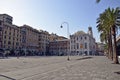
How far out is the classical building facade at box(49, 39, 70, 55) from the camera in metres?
142

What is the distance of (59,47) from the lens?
14625 centimetres

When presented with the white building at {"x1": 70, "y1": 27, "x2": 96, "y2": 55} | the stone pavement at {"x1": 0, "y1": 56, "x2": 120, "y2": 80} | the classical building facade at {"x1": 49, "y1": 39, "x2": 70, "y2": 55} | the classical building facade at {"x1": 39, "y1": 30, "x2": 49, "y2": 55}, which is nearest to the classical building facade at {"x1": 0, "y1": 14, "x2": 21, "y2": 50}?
the classical building facade at {"x1": 39, "y1": 30, "x2": 49, "y2": 55}

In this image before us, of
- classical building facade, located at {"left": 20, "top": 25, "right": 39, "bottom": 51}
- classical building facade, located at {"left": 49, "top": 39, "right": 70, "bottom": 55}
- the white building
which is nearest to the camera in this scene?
classical building facade, located at {"left": 20, "top": 25, "right": 39, "bottom": 51}

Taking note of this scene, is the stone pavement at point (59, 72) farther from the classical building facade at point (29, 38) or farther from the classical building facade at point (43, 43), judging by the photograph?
the classical building facade at point (43, 43)

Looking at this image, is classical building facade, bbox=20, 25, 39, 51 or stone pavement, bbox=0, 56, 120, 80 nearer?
stone pavement, bbox=0, 56, 120, 80

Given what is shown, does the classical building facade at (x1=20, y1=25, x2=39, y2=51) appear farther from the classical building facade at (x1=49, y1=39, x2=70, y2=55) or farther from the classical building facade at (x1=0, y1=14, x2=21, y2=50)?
the classical building facade at (x1=49, y1=39, x2=70, y2=55)

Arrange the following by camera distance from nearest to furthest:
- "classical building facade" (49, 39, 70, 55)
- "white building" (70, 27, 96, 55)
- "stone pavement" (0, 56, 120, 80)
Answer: "stone pavement" (0, 56, 120, 80) < "white building" (70, 27, 96, 55) < "classical building facade" (49, 39, 70, 55)

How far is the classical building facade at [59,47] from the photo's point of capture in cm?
14250

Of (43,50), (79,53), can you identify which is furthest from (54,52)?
(79,53)

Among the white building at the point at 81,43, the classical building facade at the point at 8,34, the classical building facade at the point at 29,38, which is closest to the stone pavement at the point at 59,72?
the classical building facade at the point at 8,34

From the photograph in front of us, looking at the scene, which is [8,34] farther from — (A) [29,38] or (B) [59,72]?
(B) [59,72]

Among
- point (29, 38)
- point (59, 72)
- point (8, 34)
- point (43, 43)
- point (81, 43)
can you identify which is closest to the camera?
point (59, 72)

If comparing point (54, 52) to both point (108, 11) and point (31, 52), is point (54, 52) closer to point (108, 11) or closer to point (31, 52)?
point (31, 52)

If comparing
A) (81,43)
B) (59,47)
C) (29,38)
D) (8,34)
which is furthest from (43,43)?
(8,34)
